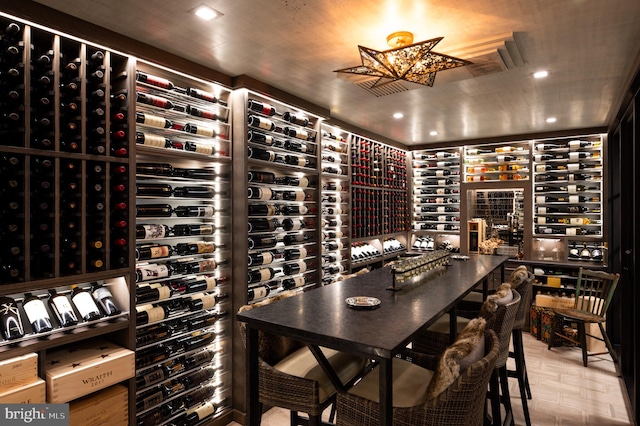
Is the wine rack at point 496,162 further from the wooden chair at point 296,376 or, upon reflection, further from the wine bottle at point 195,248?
the wooden chair at point 296,376

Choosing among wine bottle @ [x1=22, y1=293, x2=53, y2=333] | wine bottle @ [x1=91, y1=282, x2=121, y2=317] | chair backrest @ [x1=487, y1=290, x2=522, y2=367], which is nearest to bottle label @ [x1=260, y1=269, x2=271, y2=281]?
wine bottle @ [x1=91, y1=282, x2=121, y2=317]

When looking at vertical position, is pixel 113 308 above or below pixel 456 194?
below

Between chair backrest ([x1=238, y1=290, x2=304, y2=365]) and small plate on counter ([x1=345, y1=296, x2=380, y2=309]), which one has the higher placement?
small plate on counter ([x1=345, y1=296, x2=380, y2=309])

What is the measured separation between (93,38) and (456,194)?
6067 millimetres

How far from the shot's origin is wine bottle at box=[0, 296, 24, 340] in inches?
78.2

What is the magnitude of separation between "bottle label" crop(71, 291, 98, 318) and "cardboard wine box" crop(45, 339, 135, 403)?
275 mm

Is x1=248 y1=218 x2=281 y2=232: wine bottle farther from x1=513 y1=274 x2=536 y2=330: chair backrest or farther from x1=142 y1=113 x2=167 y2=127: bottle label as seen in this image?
x1=513 y1=274 x2=536 y2=330: chair backrest

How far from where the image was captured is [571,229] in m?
5.82

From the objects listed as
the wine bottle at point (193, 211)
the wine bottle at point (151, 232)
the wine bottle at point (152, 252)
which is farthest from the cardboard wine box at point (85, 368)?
the wine bottle at point (193, 211)

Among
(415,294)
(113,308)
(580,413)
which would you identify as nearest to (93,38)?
(113,308)

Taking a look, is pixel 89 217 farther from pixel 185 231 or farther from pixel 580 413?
pixel 580 413

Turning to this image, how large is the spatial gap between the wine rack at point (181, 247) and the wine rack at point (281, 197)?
9.8 inches

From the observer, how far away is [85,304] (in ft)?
7.63

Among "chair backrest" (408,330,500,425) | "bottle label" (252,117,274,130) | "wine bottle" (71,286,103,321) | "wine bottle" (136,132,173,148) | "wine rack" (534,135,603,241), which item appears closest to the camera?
"chair backrest" (408,330,500,425)
